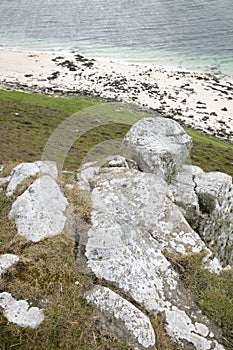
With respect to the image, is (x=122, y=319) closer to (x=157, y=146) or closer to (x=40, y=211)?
(x=40, y=211)

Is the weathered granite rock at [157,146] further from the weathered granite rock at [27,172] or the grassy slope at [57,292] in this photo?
the grassy slope at [57,292]

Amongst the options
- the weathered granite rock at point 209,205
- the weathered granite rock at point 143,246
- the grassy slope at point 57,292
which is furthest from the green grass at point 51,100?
the grassy slope at point 57,292

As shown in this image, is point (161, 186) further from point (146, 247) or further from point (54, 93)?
point (54, 93)

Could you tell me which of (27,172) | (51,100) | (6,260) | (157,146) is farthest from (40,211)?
(51,100)

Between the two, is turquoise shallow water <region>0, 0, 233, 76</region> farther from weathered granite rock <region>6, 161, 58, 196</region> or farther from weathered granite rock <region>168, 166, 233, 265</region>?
weathered granite rock <region>6, 161, 58, 196</region>

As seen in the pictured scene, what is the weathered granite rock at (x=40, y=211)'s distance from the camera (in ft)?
34.1

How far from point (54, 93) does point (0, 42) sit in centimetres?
3475

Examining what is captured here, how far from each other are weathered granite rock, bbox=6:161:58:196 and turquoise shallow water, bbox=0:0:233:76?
56.5 m

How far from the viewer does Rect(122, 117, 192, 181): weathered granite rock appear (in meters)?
15.8

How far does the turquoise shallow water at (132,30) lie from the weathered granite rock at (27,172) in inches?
2225

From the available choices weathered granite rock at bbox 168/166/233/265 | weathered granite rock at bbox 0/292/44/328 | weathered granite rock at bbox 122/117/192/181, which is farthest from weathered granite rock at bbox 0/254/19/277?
weathered granite rock at bbox 122/117/192/181

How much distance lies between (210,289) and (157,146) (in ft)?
25.2

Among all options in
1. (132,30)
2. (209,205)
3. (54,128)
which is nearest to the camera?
(209,205)

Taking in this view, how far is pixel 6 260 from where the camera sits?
9266mm
